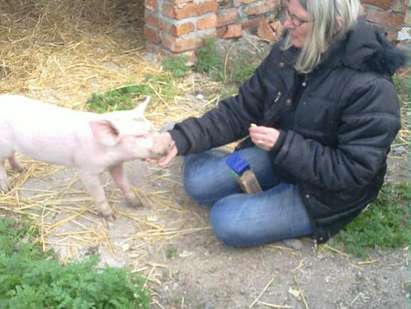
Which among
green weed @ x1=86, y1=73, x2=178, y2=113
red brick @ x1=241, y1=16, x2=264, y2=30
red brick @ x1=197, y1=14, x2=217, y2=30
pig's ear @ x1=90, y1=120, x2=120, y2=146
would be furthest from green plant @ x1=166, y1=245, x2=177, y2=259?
red brick @ x1=241, y1=16, x2=264, y2=30

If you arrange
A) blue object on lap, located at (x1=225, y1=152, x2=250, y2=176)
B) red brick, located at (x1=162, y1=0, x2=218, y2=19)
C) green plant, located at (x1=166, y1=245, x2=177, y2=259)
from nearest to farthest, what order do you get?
1. green plant, located at (x1=166, y1=245, x2=177, y2=259)
2. blue object on lap, located at (x1=225, y1=152, x2=250, y2=176)
3. red brick, located at (x1=162, y1=0, x2=218, y2=19)

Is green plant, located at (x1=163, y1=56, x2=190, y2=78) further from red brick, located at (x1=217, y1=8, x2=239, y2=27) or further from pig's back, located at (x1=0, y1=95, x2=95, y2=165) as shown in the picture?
pig's back, located at (x1=0, y1=95, x2=95, y2=165)

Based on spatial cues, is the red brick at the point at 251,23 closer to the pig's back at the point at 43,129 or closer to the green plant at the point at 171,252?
the pig's back at the point at 43,129

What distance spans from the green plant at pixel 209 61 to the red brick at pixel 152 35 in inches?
13.5

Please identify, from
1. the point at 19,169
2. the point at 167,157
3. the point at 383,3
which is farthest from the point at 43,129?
the point at 383,3

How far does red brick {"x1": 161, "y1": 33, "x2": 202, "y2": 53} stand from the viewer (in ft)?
16.6

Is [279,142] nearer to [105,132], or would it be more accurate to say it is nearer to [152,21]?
[105,132]

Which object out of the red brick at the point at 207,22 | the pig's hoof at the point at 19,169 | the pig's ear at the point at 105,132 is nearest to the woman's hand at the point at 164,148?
the pig's ear at the point at 105,132

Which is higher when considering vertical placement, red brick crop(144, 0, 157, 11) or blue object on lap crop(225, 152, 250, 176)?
red brick crop(144, 0, 157, 11)

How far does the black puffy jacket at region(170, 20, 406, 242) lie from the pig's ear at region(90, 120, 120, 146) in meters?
0.40

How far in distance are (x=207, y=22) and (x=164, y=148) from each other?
2067 mm

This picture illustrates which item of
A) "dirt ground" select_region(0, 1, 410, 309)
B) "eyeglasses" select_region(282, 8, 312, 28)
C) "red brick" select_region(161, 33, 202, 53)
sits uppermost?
"eyeglasses" select_region(282, 8, 312, 28)

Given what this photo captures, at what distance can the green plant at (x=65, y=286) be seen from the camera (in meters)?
2.79

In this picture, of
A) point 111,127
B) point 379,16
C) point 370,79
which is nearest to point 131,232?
point 111,127
